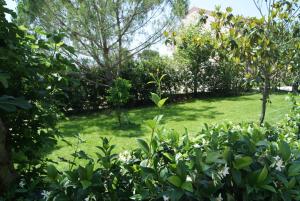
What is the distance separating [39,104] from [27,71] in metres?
0.29

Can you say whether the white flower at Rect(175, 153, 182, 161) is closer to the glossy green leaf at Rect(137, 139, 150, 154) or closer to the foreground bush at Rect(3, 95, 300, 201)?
the foreground bush at Rect(3, 95, 300, 201)

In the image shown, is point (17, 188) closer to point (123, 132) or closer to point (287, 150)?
point (287, 150)

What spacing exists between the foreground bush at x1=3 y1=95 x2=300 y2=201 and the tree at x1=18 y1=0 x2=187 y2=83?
779cm

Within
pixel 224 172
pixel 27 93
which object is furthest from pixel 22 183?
pixel 224 172

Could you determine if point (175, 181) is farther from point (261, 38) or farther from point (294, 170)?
point (261, 38)

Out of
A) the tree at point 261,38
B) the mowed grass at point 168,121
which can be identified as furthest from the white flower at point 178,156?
the mowed grass at point 168,121

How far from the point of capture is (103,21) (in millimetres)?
9578

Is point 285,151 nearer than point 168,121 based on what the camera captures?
Yes

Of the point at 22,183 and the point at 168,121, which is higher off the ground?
the point at 22,183

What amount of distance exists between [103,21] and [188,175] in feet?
28.0

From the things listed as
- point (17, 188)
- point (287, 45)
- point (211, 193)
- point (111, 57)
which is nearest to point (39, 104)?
point (17, 188)

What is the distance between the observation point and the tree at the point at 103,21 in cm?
941

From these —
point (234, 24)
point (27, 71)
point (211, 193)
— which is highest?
point (234, 24)

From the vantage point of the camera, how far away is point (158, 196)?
153 centimetres
